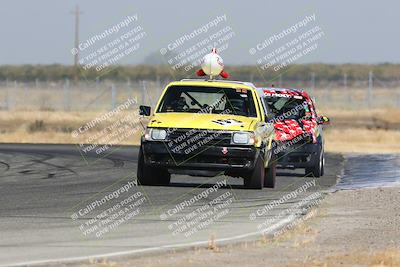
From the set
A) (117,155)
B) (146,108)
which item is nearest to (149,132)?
(146,108)

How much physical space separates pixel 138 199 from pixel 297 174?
8.01 m

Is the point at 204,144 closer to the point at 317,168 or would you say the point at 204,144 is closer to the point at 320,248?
the point at 317,168

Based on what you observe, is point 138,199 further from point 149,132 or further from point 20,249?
point 20,249

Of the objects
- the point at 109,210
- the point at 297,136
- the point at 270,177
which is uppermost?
the point at 109,210

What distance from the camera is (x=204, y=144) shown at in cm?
1811

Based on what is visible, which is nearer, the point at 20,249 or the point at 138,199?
the point at 20,249

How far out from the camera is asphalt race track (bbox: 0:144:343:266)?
11.7 metres

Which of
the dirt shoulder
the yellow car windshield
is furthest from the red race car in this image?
the dirt shoulder

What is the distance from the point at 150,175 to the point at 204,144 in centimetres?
124

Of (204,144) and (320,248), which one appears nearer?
(320,248)

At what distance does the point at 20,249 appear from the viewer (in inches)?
447

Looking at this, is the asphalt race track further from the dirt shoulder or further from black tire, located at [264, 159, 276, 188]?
the dirt shoulder

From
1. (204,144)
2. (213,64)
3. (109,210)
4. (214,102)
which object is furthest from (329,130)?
(109,210)

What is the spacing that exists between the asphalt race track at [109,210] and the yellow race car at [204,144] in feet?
1.17
